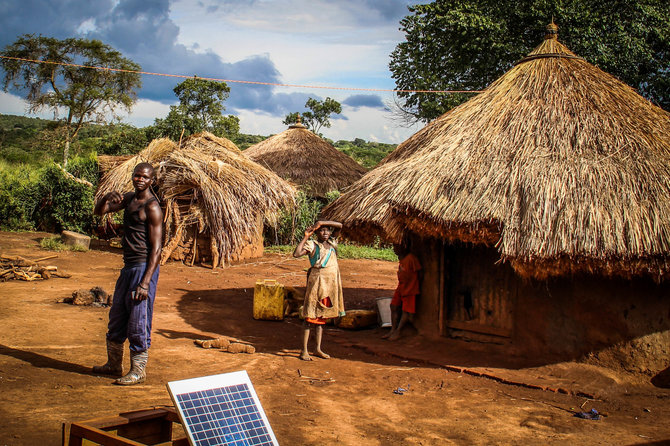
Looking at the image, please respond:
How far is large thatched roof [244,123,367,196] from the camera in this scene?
68.2 feet

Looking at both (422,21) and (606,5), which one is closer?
(606,5)

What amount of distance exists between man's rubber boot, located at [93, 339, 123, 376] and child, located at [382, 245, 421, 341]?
3.77 m

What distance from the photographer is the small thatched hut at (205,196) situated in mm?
13680

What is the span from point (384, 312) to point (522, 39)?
11833 millimetres

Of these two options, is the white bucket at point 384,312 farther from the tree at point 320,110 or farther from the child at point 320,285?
the tree at point 320,110

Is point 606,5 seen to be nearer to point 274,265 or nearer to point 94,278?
point 274,265

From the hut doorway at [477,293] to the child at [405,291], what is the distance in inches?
15.8

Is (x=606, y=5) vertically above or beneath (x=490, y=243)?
above

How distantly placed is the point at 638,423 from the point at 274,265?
10500mm

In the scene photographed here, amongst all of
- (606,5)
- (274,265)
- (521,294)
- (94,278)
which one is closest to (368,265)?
(274,265)

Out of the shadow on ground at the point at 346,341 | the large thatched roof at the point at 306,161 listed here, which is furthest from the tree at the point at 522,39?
the shadow on ground at the point at 346,341

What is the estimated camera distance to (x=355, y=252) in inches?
672

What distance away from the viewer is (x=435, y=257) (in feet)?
25.2

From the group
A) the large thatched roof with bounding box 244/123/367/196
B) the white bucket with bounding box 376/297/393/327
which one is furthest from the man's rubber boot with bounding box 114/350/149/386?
the large thatched roof with bounding box 244/123/367/196
